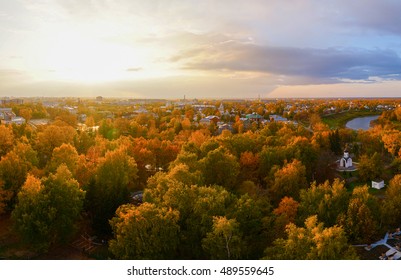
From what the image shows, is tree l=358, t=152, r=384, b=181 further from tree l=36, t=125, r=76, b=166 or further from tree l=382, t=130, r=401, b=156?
tree l=36, t=125, r=76, b=166

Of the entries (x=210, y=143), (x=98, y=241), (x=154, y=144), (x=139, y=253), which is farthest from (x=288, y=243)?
(x=154, y=144)

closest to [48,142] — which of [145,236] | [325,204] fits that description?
[145,236]

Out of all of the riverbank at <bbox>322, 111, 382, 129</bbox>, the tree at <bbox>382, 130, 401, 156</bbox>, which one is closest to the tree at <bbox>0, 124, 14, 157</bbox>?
the tree at <bbox>382, 130, 401, 156</bbox>

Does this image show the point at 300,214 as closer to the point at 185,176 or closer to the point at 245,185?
the point at 245,185

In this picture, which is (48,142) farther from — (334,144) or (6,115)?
(6,115)

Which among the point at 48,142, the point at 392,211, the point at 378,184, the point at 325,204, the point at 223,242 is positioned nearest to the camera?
the point at 223,242

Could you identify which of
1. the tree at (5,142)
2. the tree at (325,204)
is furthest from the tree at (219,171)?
the tree at (5,142)
